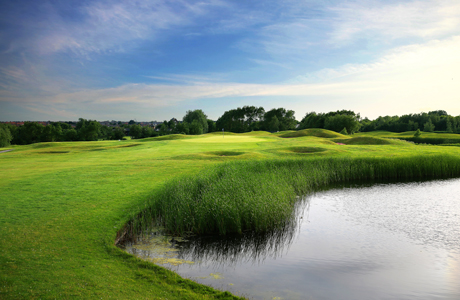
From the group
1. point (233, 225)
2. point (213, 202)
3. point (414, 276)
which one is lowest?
point (414, 276)

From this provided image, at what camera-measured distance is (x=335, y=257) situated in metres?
7.18

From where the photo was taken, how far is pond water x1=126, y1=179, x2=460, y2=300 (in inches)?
225

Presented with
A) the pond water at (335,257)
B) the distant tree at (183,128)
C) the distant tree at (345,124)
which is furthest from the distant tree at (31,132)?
the pond water at (335,257)

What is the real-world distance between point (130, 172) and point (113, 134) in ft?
319

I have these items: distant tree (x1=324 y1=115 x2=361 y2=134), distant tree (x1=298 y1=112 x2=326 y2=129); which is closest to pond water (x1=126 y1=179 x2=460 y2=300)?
distant tree (x1=324 y1=115 x2=361 y2=134)

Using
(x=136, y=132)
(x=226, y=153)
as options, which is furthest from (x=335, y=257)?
(x=136, y=132)

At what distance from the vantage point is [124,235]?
7789mm

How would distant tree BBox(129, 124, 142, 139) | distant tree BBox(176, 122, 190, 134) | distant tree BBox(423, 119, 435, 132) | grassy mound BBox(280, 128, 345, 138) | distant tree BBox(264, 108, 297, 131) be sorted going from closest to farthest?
grassy mound BBox(280, 128, 345, 138) < distant tree BBox(423, 119, 435, 132) < distant tree BBox(264, 108, 297, 131) < distant tree BBox(176, 122, 190, 134) < distant tree BBox(129, 124, 142, 139)

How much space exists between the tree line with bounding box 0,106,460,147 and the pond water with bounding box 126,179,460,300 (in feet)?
191

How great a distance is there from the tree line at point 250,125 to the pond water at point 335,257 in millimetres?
58142

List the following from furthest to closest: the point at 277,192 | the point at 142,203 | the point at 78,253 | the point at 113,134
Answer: the point at 113,134, the point at 277,192, the point at 142,203, the point at 78,253

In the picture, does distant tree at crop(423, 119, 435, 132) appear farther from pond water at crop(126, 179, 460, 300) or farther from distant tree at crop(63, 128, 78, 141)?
distant tree at crop(63, 128, 78, 141)

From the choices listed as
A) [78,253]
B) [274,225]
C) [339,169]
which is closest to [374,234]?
[274,225]

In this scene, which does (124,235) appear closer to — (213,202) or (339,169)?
(213,202)
